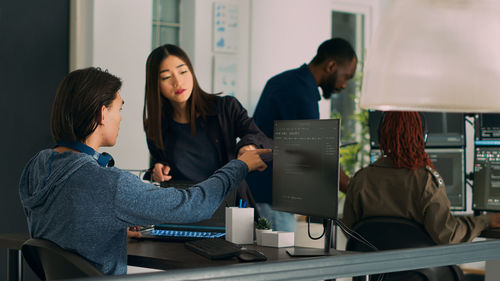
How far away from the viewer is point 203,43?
486 centimetres

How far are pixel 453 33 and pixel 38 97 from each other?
3088 mm

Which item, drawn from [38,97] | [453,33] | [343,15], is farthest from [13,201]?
[343,15]

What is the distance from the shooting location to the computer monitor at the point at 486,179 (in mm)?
3309

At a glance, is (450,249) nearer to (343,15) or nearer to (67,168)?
(67,168)

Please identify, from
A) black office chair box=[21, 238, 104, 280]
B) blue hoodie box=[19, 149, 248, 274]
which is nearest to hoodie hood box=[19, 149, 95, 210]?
blue hoodie box=[19, 149, 248, 274]

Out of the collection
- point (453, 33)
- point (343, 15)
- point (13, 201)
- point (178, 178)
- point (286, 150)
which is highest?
point (343, 15)

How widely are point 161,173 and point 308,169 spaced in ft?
2.56

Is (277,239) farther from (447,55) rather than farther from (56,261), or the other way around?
(447,55)

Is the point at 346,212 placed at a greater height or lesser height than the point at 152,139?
lesser

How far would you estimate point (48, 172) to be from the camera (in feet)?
5.94

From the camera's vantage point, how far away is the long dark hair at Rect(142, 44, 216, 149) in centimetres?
277

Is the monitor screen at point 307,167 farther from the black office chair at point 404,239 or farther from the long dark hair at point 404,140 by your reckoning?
the long dark hair at point 404,140

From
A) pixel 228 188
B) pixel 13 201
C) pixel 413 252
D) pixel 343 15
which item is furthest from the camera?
pixel 343 15

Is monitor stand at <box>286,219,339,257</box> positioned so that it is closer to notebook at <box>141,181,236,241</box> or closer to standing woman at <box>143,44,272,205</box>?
notebook at <box>141,181,236,241</box>
